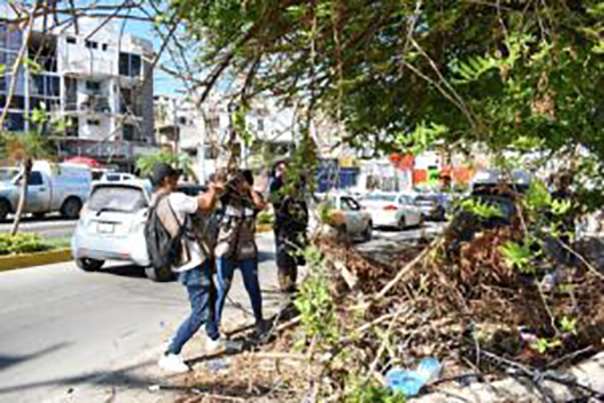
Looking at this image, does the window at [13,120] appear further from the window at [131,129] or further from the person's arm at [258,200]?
the person's arm at [258,200]

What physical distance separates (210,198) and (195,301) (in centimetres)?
95

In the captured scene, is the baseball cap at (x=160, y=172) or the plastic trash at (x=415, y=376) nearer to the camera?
the plastic trash at (x=415, y=376)

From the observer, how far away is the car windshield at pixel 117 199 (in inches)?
366

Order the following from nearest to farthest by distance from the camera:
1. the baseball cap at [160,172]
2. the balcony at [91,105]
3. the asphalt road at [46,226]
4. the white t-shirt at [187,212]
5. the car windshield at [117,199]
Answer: the balcony at [91,105] < the white t-shirt at [187,212] < the baseball cap at [160,172] < the car windshield at [117,199] < the asphalt road at [46,226]

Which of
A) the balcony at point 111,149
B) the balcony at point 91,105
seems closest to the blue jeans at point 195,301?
the balcony at point 111,149

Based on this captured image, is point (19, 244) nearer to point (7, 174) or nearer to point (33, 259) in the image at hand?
point (33, 259)

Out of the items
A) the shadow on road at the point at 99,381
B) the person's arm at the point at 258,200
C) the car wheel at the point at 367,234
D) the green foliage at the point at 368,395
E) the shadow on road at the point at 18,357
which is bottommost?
the car wheel at the point at 367,234

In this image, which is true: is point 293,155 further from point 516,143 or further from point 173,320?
point 173,320

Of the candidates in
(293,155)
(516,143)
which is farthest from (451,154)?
(293,155)

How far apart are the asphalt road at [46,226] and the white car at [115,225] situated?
623cm

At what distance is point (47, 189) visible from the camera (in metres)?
20.6

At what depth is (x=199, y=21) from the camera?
4.14 meters

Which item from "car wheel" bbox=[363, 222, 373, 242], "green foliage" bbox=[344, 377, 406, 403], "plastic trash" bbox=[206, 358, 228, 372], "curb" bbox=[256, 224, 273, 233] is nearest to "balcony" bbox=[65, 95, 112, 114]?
"plastic trash" bbox=[206, 358, 228, 372]

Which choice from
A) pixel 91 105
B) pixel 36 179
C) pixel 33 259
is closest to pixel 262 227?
pixel 33 259
